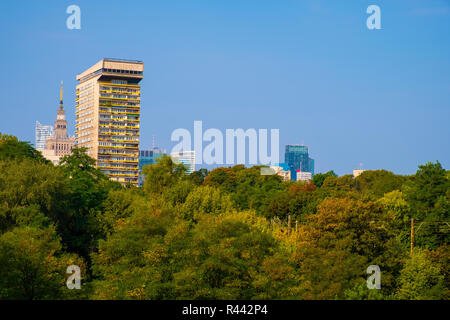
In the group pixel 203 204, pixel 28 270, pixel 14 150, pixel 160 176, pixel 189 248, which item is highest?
pixel 14 150

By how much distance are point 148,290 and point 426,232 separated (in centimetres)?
4094

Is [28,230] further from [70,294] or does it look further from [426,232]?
[426,232]

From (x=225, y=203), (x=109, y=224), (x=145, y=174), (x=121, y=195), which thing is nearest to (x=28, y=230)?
(x=109, y=224)

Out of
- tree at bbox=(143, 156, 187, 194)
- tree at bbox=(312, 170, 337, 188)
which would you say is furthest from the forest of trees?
tree at bbox=(312, 170, 337, 188)

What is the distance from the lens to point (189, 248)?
60375mm

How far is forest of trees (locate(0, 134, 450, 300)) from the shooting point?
5575cm

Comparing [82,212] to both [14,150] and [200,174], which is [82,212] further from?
[200,174]

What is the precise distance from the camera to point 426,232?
84188 millimetres

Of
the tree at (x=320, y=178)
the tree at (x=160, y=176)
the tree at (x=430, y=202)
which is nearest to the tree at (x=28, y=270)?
the tree at (x=160, y=176)

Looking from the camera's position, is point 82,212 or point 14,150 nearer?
point 82,212

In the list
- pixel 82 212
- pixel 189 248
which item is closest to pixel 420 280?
pixel 189 248

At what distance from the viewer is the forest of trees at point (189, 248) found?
55.8 meters

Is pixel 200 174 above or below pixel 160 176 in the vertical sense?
above

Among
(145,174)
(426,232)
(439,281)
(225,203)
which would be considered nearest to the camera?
(439,281)
